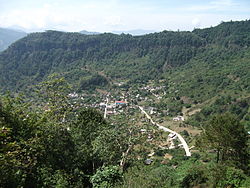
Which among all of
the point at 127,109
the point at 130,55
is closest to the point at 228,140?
the point at 127,109

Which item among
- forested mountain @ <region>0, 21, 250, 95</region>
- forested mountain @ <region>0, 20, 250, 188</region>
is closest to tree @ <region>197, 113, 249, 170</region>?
forested mountain @ <region>0, 20, 250, 188</region>

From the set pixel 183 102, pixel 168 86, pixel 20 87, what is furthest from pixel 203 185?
pixel 20 87

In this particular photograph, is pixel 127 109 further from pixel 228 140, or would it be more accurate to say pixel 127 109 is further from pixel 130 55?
pixel 130 55

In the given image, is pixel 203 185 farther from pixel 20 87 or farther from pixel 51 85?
pixel 20 87

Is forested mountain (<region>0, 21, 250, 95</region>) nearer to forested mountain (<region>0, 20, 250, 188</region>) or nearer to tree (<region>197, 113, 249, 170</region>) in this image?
forested mountain (<region>0, 20, 250, 188</region>)

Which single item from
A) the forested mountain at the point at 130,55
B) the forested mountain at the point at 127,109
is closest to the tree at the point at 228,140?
the forested mountain at the point at 127,109

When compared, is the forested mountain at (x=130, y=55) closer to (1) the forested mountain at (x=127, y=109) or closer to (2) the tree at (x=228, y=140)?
(1) the forested mountain at (x=127, y=109)
